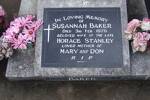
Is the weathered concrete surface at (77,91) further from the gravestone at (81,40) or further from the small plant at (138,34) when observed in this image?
the small plant at (138,34)

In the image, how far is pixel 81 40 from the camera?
4551 mm

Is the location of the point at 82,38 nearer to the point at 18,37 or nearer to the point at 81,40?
the point at 81,40

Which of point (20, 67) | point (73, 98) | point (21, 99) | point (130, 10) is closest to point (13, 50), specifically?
point (20, 67)

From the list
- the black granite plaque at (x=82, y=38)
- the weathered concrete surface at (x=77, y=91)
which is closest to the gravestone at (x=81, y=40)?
the black granite plaque at (x=82, y=38)

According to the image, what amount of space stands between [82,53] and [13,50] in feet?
2.69

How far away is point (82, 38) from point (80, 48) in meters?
0.12

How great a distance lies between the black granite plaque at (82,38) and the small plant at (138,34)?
0.39 feet

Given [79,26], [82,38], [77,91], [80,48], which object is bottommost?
[77,91]

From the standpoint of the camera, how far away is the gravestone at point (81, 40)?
443 centimetres

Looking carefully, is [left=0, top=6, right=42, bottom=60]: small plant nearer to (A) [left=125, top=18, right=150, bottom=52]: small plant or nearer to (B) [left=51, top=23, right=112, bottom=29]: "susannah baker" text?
(B) [left=51, top=23, right=112, bottom=29]: "susannah baker" text

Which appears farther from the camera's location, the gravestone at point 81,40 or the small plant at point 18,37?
the small plant at point 18,37

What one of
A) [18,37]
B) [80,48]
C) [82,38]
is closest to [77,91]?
[80,48]

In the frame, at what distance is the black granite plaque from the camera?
4.45 m

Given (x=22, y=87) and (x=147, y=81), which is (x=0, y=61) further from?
(x=147, y=81)
